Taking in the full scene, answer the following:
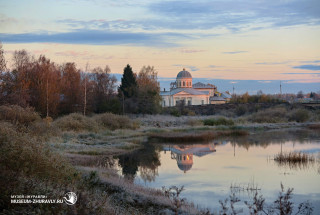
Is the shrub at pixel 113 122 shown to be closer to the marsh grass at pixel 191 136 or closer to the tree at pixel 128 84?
the marsh grass at pixel 191 136

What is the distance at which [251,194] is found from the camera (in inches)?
555

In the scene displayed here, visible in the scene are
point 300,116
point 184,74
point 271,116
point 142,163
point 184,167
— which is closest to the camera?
point 184,167

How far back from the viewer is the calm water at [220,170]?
1439 centimetres

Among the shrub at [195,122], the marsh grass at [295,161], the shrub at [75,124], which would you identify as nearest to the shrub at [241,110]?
the shrub at [195,122]

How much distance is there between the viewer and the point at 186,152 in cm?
2642

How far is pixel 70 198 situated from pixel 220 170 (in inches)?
496

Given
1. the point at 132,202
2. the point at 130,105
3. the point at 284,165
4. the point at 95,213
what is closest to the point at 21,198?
the point at 95,213

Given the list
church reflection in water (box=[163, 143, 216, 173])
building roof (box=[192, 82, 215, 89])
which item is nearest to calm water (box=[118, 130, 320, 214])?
church reflection in water (box=[163, 143, 216, 173])

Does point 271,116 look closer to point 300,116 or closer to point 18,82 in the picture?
point 300,116

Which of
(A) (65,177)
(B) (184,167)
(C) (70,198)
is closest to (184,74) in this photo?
(B) (184,167)

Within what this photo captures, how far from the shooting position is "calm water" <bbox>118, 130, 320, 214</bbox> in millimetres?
14388

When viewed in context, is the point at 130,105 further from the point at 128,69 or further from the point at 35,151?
the point at 35,151

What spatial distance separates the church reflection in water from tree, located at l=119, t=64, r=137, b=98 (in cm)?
2733

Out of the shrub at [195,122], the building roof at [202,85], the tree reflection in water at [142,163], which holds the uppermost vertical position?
the building roof at [202,85]
